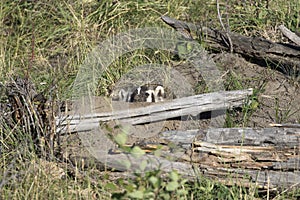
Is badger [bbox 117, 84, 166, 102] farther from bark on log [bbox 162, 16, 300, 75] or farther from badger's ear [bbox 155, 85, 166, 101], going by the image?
bark on log [bbox 162, 16, 300, 75]

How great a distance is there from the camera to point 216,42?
5.60 meters

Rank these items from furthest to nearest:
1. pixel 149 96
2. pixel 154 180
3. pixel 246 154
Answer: pixel 149 96, pixel 246 154, pixel 154 180

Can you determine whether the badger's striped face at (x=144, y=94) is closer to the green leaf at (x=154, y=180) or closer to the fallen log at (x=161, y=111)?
the fallen log at (x=161, y=111)

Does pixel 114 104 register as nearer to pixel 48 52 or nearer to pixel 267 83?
pixel 267 83

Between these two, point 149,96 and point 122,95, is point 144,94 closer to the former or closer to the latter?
point 149,96

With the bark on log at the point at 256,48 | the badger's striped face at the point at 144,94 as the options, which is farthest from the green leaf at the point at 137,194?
the bark on log at the point at 256,48

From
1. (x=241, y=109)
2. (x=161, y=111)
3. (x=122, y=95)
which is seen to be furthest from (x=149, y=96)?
(x=241, y=109)

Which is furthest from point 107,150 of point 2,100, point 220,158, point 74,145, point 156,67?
point 156,67

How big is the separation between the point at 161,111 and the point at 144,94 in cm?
57

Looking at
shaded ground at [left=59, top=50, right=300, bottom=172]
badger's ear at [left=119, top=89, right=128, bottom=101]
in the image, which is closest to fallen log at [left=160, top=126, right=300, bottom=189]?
shaded ground at [left=59, top=50, right=300, bottom=172]

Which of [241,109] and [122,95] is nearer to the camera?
[241,109]

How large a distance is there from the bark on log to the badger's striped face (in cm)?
85

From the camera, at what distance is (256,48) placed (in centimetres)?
533

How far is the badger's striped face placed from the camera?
483cm
